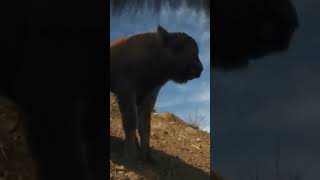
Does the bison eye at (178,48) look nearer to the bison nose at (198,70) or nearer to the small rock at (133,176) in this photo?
the bison nose at (198,70)

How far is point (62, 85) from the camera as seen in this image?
15.9ft

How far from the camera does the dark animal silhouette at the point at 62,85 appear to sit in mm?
4820

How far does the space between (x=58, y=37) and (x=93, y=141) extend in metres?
0.63

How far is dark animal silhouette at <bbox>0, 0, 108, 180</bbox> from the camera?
482 cm

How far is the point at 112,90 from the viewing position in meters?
4.89

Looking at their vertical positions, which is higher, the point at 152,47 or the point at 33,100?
the point at 152,47

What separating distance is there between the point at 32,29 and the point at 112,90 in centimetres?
58

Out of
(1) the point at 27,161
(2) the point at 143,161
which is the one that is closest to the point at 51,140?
(1) the point at 27,161

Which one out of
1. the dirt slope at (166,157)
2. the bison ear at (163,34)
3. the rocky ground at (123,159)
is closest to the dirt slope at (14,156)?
the rocky ground at (123,159)

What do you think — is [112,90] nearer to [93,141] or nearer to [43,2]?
[93,141]

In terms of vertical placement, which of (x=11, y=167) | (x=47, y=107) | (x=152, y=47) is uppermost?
(x=152, y=47)

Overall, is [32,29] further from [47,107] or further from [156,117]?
[156,117]

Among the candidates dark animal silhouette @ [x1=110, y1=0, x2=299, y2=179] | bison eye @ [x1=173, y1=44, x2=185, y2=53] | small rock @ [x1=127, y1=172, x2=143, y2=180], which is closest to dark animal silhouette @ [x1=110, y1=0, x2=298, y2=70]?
dark animal silhouette @ [x1=110, y1=0, x2=299, y2=179]

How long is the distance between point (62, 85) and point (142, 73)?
46 cm
